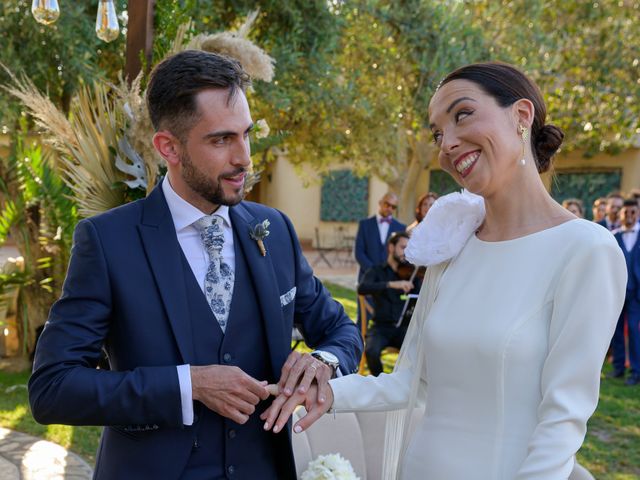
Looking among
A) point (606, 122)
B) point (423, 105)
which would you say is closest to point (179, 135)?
point (423, 105)

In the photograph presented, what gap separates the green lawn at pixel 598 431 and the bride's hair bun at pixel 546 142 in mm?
4187

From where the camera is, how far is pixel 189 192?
2117 mm

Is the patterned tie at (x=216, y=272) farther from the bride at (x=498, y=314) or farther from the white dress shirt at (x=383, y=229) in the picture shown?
the white dress shirt at (x=383, y=229)

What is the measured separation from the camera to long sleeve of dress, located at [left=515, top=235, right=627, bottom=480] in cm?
173

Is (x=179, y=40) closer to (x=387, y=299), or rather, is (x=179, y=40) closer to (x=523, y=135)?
(x=523, y=135)

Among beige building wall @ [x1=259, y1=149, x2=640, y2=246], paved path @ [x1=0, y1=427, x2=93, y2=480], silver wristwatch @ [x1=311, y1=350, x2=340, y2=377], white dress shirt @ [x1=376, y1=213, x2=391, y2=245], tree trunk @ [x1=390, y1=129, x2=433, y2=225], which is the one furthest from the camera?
beige building wall @ [x1=259, y1=149, x2=640, y2=246]

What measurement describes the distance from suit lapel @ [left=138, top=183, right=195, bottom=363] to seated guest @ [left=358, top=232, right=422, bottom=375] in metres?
5.46

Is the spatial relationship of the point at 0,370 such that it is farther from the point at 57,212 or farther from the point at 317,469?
the point at 317,469

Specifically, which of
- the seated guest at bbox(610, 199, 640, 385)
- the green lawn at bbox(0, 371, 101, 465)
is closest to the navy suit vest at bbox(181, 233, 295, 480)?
the green lawn at bbox(0, 371, 101, 465)

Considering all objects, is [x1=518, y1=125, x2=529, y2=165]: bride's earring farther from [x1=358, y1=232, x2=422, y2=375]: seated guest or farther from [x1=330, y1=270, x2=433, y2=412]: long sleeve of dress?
[x1=358, y1=232, x2=422, y2=375]: seated guest

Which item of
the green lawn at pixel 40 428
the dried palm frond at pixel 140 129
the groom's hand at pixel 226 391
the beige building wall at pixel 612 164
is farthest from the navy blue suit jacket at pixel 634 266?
the beige building wall at pixel 612 164

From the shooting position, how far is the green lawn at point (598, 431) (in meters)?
5.66

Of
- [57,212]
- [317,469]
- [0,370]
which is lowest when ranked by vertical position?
[0,370]

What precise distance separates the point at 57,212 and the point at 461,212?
18.6ft
